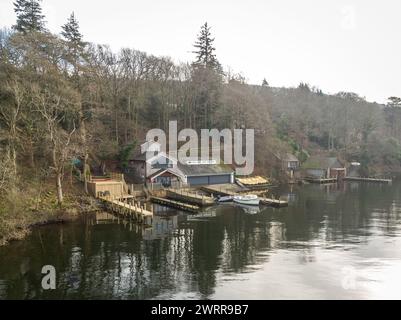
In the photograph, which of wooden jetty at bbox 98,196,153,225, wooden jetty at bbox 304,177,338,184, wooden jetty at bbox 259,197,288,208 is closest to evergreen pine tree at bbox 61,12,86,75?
wooden jetty at bbox 98,196,153,225

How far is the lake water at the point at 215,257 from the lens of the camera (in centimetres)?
2219

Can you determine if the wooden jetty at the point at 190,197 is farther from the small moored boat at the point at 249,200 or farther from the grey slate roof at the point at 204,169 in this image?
the grey slate roof at the point at 204,169

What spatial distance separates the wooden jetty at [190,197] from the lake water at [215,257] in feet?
12.4

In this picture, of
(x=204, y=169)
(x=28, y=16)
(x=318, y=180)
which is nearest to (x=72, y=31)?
(x=28, y=16)

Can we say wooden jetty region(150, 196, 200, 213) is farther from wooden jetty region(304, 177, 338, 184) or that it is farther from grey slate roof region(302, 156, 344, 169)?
grey slate roof region(302, 156, 344, 169)

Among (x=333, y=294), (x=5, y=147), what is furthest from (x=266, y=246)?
(x=5, y=147)

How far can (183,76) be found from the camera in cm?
7344

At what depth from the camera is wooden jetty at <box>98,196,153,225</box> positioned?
3856 cm

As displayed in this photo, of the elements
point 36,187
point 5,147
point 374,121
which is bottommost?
point 36,187

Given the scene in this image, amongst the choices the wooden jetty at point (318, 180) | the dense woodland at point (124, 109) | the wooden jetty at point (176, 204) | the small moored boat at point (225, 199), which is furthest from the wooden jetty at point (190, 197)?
the wooden jetty at point (318, 180)

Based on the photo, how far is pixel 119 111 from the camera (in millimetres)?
61719

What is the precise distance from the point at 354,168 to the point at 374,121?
19.0m

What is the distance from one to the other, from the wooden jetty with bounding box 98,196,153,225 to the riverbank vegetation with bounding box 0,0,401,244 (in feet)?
16.5
